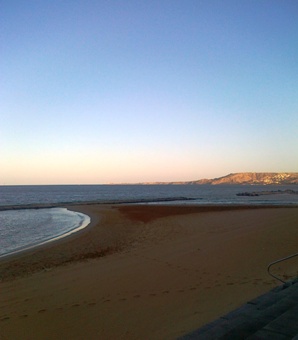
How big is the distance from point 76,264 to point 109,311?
15.9 ft

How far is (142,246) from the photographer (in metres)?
14.0

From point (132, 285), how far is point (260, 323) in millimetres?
4493

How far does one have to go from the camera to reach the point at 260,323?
402 cm

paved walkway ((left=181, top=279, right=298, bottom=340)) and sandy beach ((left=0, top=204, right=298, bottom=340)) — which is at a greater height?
paved walkway ((left=181, top=279, right=298, bottom=340))

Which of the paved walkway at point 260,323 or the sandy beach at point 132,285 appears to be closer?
the paved walkway at point 260,323

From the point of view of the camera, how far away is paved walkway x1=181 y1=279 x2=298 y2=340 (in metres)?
3.49

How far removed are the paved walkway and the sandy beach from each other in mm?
1176

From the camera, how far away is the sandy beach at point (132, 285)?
18.5 ft

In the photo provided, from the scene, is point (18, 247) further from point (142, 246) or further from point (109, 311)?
point (109, 311)

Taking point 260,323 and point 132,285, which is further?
point 132,285

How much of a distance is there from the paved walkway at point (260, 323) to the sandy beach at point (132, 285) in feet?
3.86

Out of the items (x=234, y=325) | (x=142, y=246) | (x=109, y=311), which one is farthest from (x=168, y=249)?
(x=234, y=325)

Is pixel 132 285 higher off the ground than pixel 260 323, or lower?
lower

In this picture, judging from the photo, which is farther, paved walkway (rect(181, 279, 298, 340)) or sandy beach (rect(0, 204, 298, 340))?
sandy beach (rect(0, 204, 298, 340))
